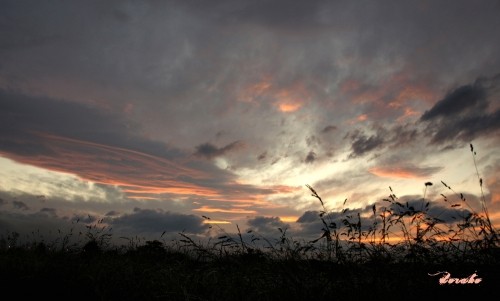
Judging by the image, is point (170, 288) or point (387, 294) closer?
point (387, 294)

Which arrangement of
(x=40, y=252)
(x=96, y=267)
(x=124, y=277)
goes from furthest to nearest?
(x=40, y=252)
(x=96, y=267)
(x=124, y=277)

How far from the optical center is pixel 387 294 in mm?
5184

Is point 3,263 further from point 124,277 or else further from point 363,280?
point 363,280

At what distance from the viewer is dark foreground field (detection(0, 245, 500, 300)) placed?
A: 5.37 metres

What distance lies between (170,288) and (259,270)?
1.91 metres

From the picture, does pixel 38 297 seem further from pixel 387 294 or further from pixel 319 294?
pixel 387 294

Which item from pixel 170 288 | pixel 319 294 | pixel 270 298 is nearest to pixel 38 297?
pixel 170 288

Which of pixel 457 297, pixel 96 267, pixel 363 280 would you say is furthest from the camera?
pixel 96 267

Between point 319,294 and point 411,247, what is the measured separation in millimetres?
2590

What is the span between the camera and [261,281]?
672 cm

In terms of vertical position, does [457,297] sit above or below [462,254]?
below

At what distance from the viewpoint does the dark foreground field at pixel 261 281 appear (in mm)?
5371

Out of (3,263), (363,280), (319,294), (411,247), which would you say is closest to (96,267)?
(3,263)

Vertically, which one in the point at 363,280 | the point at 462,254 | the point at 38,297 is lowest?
the point at 38,297
